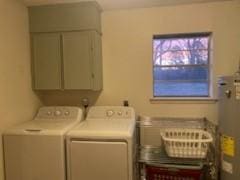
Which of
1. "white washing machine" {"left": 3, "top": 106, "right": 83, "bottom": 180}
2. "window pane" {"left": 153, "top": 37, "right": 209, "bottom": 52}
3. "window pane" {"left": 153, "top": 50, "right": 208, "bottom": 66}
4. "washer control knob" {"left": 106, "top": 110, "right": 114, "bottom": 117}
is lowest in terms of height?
"white washing machine" {"left": 3, "top": 106, "right": 83, "bottom": 180}

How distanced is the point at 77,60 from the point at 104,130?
36.9 inches

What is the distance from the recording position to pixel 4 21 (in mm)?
2217

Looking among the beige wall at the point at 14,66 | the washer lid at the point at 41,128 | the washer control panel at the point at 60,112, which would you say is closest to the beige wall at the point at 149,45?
the washer control panel at the point at 60,112

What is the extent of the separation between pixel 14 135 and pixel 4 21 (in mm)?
1134

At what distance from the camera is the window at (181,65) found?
2.81 metres

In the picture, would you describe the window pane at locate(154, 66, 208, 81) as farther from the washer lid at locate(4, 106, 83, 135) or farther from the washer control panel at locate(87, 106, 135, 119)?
the washer lid at locate(4, 106, 83, 135)

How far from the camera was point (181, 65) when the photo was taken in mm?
2869

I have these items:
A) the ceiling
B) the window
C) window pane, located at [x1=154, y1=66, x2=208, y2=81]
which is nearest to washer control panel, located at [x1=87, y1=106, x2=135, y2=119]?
the window

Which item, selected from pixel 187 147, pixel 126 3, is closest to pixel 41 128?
pixel 187 147

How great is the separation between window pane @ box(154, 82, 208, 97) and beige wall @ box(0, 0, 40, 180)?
5.26 feet

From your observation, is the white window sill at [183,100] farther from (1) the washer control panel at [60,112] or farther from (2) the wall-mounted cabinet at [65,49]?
(1) the washer control panel at [60,112]

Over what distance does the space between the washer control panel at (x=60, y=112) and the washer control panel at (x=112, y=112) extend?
0.55 feet

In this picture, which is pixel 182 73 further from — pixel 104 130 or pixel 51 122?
pixel 51 122

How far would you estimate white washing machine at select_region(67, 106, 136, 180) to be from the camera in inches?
78.2
